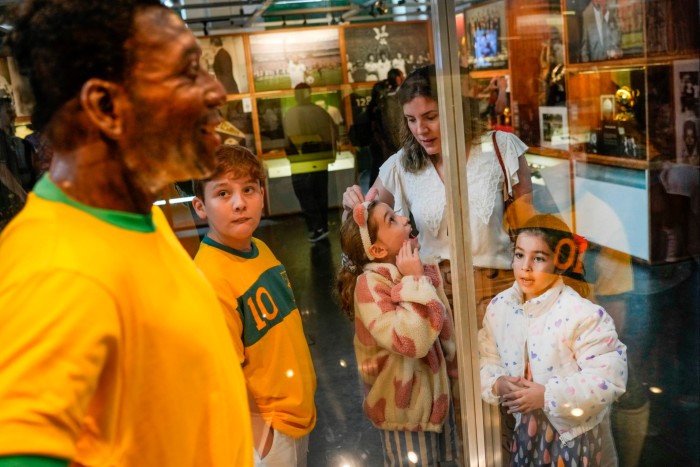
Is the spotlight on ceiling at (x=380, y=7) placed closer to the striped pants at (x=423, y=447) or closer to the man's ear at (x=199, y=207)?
the man's ear at (x=199, y=207)

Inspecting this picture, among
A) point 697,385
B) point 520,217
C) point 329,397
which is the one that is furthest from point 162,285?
point 697,385

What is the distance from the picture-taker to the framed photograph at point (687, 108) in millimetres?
2135

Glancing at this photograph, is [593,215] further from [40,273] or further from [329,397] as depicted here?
[40,273]

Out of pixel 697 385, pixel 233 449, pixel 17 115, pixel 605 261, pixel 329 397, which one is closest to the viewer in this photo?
pixel 233 449

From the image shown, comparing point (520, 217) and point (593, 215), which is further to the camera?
point (593, 215)

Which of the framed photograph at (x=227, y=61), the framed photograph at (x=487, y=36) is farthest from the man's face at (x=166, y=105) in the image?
the framed photograph at (x=487, y=36)

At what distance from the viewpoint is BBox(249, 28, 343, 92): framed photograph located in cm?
179

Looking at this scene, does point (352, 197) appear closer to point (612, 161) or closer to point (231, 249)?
point (231, 249)

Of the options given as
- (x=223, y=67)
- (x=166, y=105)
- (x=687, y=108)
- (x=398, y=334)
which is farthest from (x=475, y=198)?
(x=166, y=105)

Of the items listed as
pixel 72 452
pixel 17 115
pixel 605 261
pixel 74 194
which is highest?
pixel 17 115

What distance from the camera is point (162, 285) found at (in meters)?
1.03

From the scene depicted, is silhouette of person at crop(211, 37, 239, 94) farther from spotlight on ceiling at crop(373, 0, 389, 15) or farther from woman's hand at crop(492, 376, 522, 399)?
woman's hand at crop(492, 376, 522, 399)

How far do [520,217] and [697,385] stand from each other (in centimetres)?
83

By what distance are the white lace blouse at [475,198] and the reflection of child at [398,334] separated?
65mm
